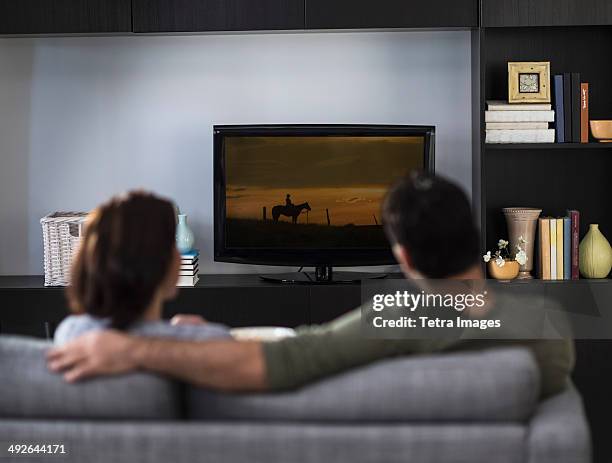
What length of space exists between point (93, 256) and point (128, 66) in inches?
119

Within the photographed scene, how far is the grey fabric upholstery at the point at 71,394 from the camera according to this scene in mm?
1687

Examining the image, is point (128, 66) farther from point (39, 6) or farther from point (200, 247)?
point (200, 247)

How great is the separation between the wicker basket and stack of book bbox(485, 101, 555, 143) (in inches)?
74.7

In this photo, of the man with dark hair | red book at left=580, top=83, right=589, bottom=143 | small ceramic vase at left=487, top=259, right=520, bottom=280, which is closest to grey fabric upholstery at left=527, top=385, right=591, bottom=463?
the man with dark hair

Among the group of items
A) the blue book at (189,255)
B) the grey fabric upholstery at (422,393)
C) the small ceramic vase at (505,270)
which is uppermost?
the blue book at (189,255)

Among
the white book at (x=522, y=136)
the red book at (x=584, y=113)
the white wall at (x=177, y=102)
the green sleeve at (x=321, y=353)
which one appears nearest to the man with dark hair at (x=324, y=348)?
the green sleeve at (x=321, y=353)

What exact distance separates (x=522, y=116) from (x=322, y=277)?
1.14 meters

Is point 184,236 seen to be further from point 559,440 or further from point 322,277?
point 559,440

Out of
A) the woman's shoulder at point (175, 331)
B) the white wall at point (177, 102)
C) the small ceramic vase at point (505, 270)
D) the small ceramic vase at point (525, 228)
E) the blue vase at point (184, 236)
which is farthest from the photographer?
the white wall at point (177, 102)

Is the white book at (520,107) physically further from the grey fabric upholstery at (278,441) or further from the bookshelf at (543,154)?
the grey fabric upholstery at (278,441)

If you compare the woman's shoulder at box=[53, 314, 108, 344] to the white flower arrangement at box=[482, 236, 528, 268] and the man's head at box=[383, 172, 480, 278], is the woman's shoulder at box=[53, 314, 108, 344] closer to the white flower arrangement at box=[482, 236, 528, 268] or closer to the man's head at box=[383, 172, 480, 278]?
the man's head at box=[383, 172, 480, 278]

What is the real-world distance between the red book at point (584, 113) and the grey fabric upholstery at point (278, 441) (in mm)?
2783

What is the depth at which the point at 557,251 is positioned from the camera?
13.9 ft

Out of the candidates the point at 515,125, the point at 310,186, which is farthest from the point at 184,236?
the point at 515,125
